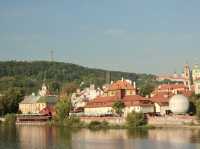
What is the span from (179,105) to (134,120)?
8.01 metres

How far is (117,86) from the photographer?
91.5 meters

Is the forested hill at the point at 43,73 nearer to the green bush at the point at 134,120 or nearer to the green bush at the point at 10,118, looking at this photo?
the green bush at the point at 10,118

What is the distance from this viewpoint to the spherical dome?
7431 centimetres

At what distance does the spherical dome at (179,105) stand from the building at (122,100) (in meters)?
5.47

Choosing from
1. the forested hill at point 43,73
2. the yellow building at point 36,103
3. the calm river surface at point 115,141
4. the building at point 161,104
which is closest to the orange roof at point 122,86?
the building at point 161,104

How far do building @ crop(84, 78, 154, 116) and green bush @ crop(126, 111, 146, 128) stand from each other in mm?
6627

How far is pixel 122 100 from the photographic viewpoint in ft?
274

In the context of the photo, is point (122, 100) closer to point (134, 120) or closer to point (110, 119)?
point (110, 119)

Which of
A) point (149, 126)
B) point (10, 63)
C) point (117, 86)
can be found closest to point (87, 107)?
point (117, 86)

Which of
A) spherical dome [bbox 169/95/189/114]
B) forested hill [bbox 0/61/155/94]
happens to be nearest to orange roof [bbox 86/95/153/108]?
spherical dome [bbox 169/95/189/114]

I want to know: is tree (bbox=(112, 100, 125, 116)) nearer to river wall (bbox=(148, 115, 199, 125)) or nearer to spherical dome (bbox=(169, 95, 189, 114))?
spherical dome (bbox=(169, 95, 189, 114))

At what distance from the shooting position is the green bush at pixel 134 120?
69875 mm

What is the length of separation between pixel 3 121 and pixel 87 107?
14.2 metres

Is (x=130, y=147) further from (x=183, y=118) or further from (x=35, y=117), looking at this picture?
(x=35, y=117)
